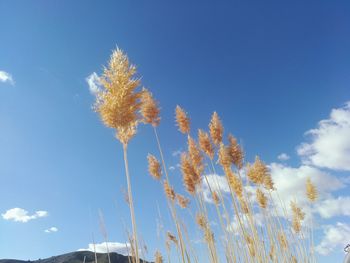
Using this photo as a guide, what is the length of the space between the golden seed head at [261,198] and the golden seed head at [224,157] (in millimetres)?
1348

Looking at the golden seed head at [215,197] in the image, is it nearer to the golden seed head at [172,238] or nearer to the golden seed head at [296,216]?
the golden seed head at [172,238]

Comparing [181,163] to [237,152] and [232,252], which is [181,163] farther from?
[232,252]

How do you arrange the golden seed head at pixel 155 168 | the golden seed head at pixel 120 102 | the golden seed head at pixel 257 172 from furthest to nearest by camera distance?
the golden seed head at pixel 257 172
the golden seed head at pixel 155 168
the golden seed head at pixel 120 102

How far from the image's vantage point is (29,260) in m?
166

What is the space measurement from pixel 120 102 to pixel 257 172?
355 cm

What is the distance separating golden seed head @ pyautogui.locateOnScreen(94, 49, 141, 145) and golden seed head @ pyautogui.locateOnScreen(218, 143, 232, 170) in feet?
7.61

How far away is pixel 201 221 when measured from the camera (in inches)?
212

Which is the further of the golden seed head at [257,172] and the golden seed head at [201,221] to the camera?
the golden seed head at [257,172]

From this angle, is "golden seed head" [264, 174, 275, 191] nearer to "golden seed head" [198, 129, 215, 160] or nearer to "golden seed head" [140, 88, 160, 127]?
"golden seed head" [198, 129, 215, 160]

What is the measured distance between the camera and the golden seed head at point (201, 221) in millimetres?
5273

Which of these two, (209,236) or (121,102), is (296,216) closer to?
(209,236)

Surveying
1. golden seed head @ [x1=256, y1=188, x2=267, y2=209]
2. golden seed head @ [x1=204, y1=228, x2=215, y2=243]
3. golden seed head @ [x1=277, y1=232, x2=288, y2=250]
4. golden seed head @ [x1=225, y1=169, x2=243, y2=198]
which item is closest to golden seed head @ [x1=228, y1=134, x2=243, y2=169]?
golden seed head @ [x1=225, y1=169, x2=243, y2=198]

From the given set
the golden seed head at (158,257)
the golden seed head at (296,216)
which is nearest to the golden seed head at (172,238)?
the golden seed head at (158,257)

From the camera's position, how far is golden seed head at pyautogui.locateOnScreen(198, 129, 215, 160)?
517cm
